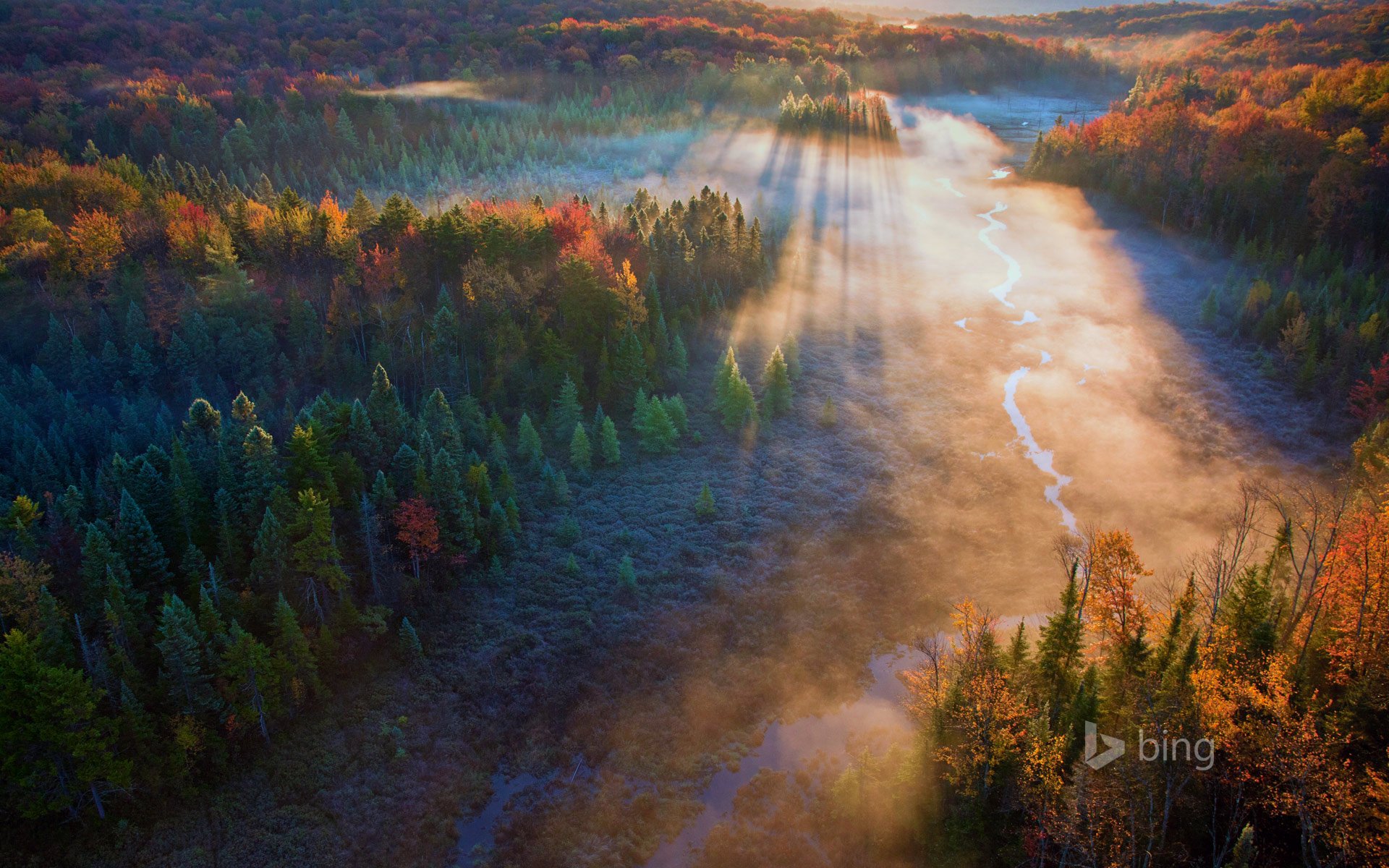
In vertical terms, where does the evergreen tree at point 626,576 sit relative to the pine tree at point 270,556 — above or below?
below

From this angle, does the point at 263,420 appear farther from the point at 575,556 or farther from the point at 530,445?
the point at 575,556

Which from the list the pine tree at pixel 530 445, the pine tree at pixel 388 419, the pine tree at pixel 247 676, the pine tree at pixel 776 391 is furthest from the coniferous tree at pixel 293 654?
the pine tree at pixel 776 391

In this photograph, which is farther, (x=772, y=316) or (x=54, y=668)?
(x=772, y=316)

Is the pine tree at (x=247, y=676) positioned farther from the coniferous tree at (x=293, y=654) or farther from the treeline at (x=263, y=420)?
the coniferous tree at (x=293, y=654)

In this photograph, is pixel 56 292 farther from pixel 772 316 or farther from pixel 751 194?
pixel 751 194

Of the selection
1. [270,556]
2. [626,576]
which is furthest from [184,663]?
[626,576]

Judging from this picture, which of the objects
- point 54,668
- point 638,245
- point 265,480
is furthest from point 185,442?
point 638,245
